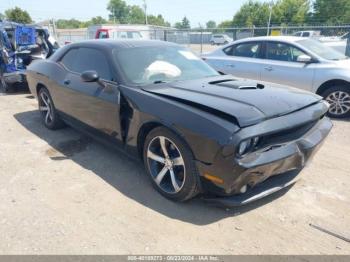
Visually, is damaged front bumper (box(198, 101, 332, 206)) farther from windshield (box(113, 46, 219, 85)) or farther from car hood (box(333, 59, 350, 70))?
car hood (box(333, 59, 350, 70))

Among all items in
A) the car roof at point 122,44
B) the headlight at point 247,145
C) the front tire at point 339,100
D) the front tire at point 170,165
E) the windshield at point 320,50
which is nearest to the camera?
the headlight at point 247,145

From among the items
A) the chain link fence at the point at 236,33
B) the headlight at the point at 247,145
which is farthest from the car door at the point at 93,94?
the chain link fence at the point at 236,33

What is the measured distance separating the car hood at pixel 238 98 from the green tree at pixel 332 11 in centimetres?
5518

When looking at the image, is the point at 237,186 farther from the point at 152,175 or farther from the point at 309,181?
the point at 309,181

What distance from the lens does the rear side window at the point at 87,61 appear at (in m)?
3.91

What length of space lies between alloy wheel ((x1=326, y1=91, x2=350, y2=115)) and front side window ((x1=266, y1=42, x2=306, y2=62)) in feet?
3.50

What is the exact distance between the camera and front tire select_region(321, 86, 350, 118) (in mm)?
5902

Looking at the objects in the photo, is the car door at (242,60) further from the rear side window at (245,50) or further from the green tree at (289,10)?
the green tree at (289,10)

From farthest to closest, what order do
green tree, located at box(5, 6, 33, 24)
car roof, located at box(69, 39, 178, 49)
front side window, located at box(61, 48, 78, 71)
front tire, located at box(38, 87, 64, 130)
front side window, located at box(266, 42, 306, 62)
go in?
green tree, located at box(5, 6, 33, 24), front side window, located at box(266, 42, 306, 62), front tire, located at box(38, 87, 64, 130), front side window, located at box(61, 48, 78, 71), car roof, located at box(69, 39, 178, 49)

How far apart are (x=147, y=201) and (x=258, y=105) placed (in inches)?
58.0

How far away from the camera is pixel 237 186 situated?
106 inches

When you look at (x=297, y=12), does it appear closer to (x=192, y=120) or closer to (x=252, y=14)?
(x=252, y=14)

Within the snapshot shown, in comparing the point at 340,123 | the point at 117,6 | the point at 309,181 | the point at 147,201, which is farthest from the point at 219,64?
the point at 117,6

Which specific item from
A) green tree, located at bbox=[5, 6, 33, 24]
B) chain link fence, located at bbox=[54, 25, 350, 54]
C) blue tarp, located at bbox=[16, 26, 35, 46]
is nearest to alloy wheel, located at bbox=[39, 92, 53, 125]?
blue tarp, located at bbox=[16, 26, 35, 46]
